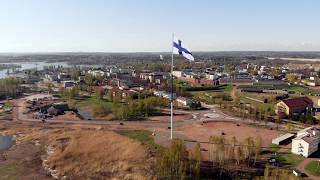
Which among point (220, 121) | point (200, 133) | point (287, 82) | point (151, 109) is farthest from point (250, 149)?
point (287, 82)

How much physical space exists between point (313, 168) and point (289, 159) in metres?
3.41

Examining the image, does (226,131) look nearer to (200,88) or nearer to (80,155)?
(80,155)

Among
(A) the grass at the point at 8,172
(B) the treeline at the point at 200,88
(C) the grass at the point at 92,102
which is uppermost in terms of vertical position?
(B) the treeline at the point at 200,88

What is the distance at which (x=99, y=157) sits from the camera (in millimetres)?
42094

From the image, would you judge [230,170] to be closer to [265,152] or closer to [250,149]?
[250,149]

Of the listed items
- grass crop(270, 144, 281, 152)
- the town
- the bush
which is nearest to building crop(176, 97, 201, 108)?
the town

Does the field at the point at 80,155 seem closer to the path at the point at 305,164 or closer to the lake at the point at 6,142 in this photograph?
the lake at the point at 6,142

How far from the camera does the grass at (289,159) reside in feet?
128

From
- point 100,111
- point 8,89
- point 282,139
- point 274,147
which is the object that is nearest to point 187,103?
point 100,111

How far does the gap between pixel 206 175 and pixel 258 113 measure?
2982 centimetres

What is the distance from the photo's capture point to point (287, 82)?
376 feet

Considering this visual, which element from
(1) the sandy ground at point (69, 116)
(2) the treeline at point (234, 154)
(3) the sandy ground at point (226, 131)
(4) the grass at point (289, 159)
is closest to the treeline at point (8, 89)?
(1) the sandy ground at point (69, 116)

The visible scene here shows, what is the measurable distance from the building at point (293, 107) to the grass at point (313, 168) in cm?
2559

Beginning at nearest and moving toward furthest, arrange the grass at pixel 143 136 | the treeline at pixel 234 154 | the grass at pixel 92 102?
1. the treeline at pixel 234 154
2. the grass at pixel 143 136
3. the grass at pixel 92 102
